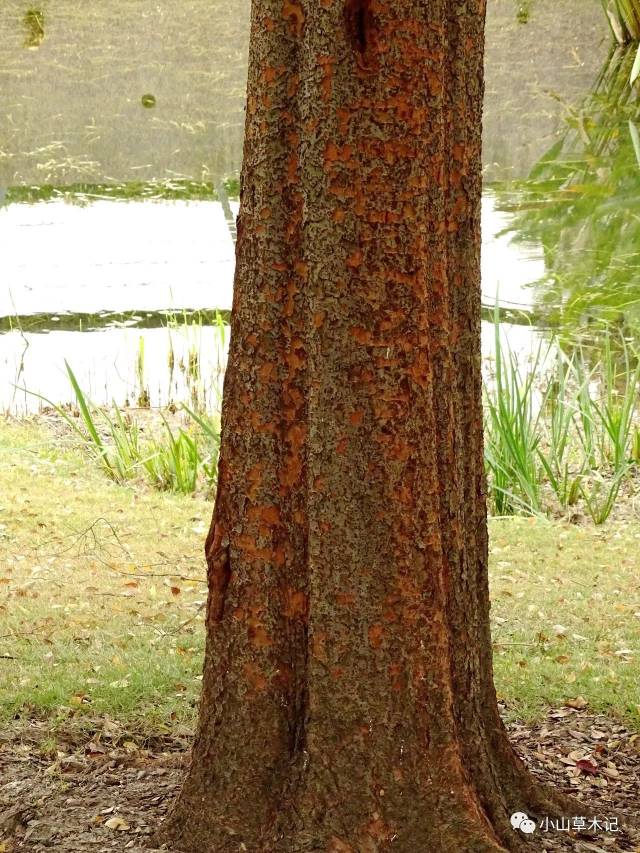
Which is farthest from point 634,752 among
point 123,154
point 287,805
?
point 123,154

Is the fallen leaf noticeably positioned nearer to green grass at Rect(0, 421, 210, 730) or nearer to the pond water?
green grass at Rect(0, 421, 210, 730)

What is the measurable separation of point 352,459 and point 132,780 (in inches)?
44.6

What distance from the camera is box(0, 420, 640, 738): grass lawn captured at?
3.39 metres

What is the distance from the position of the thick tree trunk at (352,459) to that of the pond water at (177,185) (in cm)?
281

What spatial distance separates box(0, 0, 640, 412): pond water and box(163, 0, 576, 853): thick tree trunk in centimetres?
281

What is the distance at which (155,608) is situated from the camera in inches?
160

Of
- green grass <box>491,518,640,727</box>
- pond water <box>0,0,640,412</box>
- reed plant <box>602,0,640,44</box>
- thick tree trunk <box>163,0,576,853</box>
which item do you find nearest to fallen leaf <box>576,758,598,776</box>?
green grass <box>491,518,640,727</box>

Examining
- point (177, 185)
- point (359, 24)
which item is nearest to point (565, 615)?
point (359, 24)

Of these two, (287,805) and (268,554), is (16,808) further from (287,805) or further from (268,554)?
(268,554)

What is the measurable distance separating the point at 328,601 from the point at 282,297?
0.62 meters

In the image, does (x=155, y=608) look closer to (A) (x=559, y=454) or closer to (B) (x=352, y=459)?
(B) (x=352, y=459)

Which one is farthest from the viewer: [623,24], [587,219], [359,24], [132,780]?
[623,24]

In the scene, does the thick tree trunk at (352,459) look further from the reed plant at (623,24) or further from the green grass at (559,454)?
the reed plant at (623,24)

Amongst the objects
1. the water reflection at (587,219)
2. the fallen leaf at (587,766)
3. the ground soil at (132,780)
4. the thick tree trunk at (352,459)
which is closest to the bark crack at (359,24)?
the thick tree trunk at (352,459)
